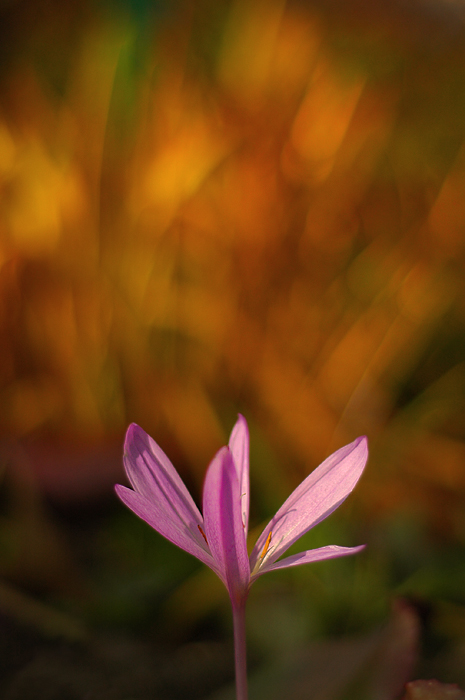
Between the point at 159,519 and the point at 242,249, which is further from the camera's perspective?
Result: the point at 242,249

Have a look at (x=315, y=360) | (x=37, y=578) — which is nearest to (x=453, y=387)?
(x=315, y=360)

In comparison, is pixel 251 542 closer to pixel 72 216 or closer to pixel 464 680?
pixel 464 680

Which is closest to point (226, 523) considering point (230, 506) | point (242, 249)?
point (230, 506)

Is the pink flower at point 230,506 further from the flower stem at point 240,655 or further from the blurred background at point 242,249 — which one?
the blurred background at point 242,249

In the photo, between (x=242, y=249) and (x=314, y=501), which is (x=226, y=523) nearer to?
(x=314, y=501)

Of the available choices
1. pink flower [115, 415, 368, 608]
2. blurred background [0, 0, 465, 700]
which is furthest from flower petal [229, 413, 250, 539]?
blurred background [0, 0, 465, 700]

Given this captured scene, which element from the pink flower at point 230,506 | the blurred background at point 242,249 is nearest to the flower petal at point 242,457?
the pink flower at point 230,506

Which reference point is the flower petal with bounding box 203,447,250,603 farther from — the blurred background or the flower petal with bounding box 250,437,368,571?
the blurred background
